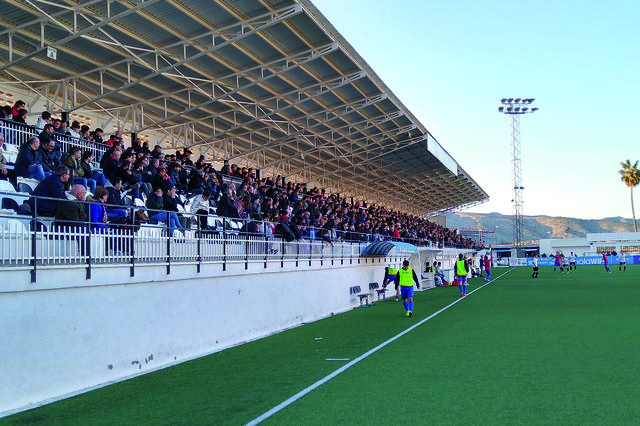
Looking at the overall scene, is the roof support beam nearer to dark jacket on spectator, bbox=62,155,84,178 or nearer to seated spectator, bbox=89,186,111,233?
dark jacket on spectator, bbox=62,155,84,178

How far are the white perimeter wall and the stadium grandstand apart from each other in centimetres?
3

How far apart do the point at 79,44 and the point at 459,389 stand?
1713 cm

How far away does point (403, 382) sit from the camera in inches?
356

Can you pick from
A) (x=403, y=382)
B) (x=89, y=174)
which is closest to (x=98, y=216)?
(x=89, y=174)

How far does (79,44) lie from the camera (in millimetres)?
20266

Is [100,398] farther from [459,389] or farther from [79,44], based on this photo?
[79,44]

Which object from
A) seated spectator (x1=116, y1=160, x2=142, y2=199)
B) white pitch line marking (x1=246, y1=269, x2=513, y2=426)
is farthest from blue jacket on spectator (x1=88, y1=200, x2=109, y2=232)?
white pitch line marking (x1=246, y1=269, x2=513, y2=426)

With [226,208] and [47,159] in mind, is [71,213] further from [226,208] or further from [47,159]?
[226,208]

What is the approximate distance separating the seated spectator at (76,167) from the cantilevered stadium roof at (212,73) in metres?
5.91

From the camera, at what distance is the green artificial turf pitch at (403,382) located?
7.23 meters

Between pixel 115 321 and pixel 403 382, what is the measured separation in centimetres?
462

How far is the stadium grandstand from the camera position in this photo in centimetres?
907

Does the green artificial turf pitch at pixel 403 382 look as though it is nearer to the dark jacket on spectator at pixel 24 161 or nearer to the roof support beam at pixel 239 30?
the dark jacket on spectator at pixel 24 161

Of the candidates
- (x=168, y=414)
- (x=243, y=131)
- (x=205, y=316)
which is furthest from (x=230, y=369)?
(x=243, y=131)
